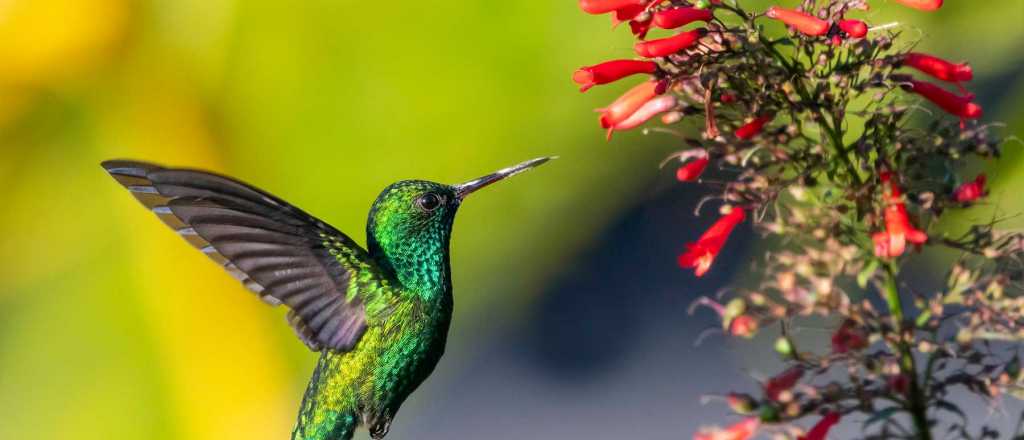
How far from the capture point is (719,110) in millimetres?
1900

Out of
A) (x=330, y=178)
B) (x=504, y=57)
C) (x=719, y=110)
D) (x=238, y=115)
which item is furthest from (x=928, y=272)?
(x=719, y=110)

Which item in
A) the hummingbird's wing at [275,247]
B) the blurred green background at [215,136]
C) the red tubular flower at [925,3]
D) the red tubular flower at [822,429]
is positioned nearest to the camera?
the red tubular flower at [822,429]

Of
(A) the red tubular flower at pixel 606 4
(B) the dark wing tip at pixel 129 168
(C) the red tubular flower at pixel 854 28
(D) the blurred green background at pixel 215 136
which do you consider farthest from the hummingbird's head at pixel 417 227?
(D) the blurred green background at pixel 215 136

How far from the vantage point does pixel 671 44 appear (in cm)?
180

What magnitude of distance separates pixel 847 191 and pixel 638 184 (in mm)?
3904

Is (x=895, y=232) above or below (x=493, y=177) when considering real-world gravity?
below

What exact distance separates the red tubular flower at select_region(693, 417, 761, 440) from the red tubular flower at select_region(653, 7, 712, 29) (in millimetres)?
588

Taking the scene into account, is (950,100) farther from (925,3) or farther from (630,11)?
(630,11)

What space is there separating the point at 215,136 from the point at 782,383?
11.8ft

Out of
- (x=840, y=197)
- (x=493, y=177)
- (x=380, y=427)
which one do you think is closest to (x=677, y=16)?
(x=840, y=197)

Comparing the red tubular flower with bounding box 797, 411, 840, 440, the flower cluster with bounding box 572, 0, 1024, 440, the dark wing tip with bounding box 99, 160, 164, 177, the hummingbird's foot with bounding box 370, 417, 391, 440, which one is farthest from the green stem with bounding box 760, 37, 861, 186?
the hummingbird's foot with bounding box 370, 417, 391, 440

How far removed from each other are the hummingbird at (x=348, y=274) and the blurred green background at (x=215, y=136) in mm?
2323

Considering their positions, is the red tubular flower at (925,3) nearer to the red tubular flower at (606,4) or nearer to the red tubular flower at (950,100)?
the red tubular flower at (950,100)

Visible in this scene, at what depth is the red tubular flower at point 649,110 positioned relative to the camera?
1.97 meters
